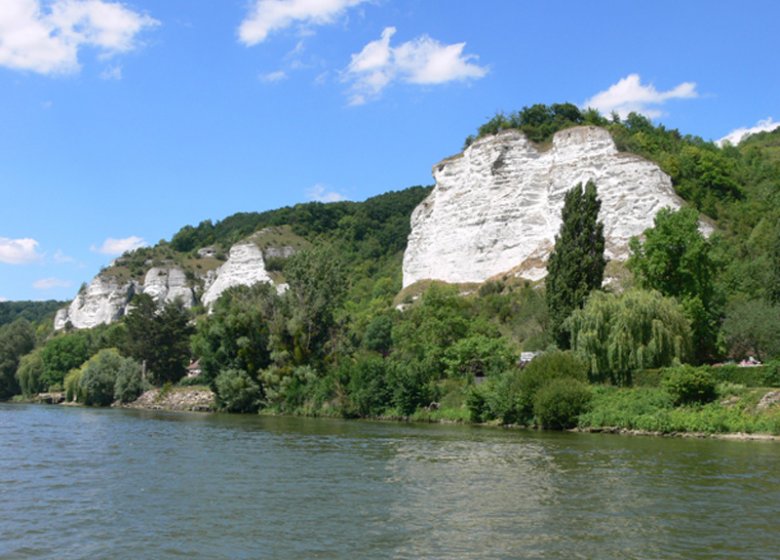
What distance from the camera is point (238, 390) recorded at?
167 ft

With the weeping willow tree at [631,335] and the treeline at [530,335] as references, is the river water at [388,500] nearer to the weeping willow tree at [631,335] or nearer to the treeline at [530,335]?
the treeline at [530,335]

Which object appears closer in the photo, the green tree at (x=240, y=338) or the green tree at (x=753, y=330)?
the green tree at (x=753, y=330)

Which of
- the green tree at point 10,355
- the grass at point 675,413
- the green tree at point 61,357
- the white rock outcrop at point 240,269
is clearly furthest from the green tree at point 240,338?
the white rock outcrop at point 240,269

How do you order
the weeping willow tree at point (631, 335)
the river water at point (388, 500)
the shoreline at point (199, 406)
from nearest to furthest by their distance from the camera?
1. the river water at point (388, 500)
2. the shoreline at point (199, 406)
3. the weeping willow tree at point (631, 335)

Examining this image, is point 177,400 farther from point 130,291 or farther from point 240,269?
point 130,291

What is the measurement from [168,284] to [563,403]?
109 m

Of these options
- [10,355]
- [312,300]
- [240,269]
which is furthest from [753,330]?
[240,269]

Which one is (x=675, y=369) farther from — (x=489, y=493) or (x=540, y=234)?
(x=540, y=234)

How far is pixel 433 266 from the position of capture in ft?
274

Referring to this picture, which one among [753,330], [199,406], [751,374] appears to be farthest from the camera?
[199,406]

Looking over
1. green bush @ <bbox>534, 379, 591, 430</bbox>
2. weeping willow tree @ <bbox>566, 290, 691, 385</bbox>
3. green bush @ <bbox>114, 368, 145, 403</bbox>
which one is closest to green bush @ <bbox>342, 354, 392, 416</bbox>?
green bush @ <bbox>534, 379, 591, 430</bbox>

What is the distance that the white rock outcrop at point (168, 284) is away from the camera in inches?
5064

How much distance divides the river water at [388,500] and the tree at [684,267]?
14.7 m

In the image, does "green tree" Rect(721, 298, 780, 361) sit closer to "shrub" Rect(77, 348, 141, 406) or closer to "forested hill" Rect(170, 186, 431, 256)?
"shrub" Rect(77, 348, 141, 406)
